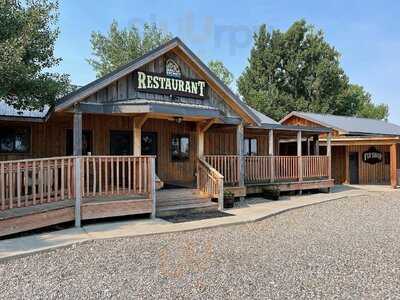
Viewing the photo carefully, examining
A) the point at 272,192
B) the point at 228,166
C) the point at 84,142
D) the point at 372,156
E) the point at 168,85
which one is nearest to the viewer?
the point at 168,85

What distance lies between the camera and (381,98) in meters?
59.7

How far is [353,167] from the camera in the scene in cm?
2211

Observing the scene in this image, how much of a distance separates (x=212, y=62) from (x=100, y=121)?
3483 cm

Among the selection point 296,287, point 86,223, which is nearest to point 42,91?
point 86,223

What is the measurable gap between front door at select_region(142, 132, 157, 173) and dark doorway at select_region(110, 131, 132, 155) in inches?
20.3

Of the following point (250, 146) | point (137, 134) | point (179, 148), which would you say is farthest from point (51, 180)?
point (250, 146)

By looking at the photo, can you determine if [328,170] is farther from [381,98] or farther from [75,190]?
[381,98]

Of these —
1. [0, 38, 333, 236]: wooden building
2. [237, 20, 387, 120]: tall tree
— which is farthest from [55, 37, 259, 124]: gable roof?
[237, 20, 387, 120]: tall tree

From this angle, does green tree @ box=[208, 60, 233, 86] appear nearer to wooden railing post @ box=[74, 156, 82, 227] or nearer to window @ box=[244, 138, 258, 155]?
window @ box=[244, 138, 258, 155]

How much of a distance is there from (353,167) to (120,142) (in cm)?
1561

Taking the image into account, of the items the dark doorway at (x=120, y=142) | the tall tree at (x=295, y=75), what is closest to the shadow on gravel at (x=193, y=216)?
the dark doorway at (x=120, y=142)

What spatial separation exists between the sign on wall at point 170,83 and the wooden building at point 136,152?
31mm

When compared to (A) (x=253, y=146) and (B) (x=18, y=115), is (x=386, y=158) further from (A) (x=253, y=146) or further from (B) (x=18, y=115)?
(B) (x=18, y=115)

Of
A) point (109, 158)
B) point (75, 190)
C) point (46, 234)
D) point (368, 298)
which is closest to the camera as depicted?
point (368, 298)
